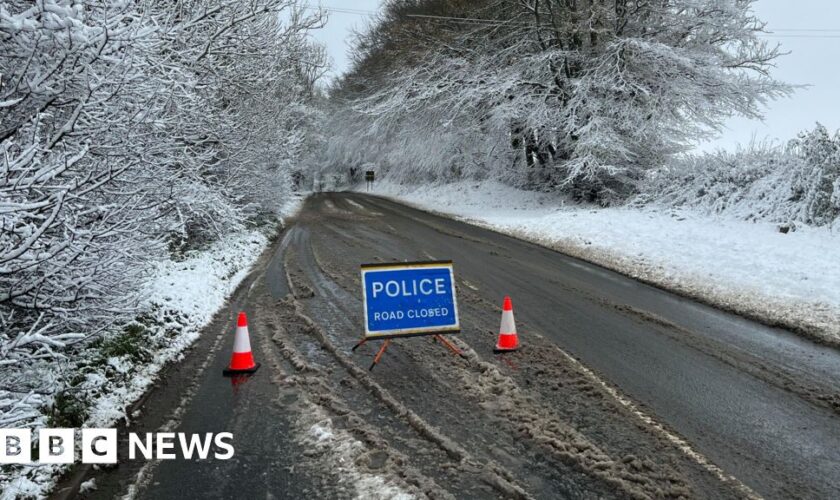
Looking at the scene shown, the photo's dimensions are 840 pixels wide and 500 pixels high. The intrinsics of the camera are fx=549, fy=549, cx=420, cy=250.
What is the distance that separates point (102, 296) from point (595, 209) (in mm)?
18102

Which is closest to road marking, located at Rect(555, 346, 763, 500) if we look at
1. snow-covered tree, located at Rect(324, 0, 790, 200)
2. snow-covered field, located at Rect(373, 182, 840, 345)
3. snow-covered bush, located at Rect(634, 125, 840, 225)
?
snow-covered field, located at Rect(373, 182, 840, 345)

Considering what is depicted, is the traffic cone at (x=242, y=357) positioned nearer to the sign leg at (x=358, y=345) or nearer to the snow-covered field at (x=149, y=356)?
the snow-covered field at (x=149, y=356)

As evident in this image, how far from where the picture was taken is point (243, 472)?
14.1 ft

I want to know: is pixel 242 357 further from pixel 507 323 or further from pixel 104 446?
pixel 507 323

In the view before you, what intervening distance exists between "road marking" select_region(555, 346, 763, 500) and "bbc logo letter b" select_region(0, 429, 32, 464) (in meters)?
5.14

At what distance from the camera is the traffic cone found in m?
6.38

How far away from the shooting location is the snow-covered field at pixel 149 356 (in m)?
4.08

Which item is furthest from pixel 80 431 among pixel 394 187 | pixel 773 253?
pixel 394 187

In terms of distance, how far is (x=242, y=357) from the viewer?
646cm

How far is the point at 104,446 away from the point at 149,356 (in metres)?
2.06

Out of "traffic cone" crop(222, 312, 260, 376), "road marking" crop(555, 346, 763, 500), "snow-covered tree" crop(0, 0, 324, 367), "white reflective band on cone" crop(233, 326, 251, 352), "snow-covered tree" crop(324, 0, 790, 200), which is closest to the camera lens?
"snow-covered tree" crop(0, 0, 324, 367)

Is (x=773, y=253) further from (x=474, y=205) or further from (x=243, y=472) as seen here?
(x=474, y=205)

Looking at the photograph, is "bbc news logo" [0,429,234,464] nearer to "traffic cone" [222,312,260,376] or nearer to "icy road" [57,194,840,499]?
"icy road" [57,194,840,499]

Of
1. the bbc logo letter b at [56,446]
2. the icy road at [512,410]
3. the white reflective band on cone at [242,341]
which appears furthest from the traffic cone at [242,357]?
the bbc logo letter b at [56,446]
